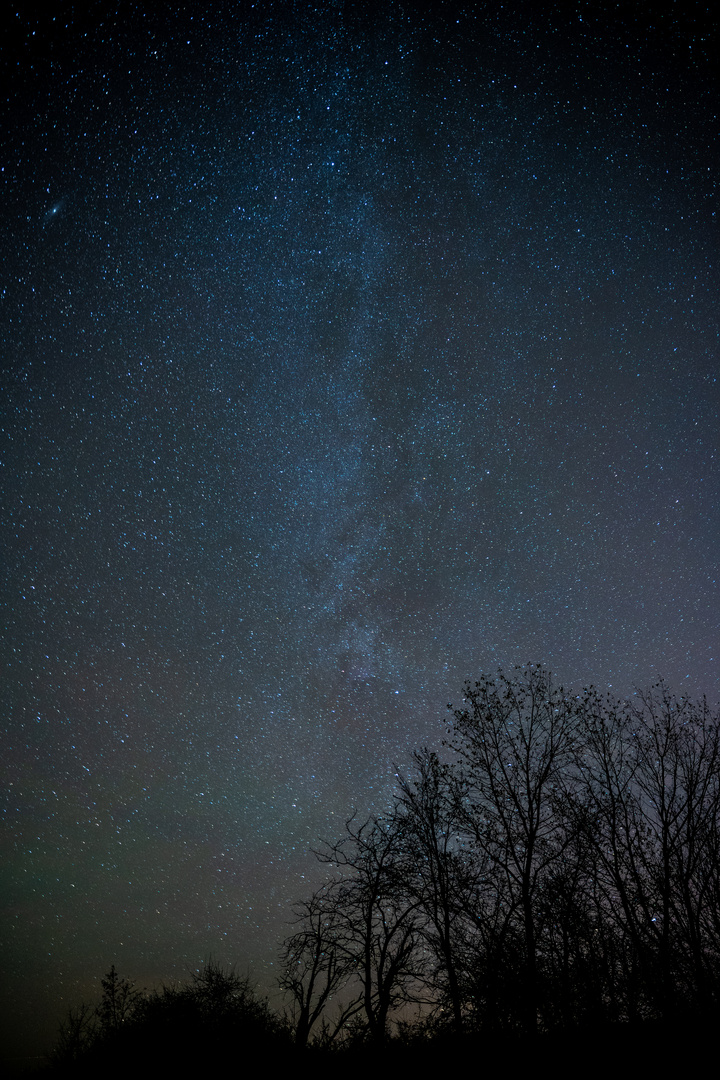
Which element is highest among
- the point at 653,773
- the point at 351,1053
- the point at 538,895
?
the point at 653,773

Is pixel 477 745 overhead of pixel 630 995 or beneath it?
overhead

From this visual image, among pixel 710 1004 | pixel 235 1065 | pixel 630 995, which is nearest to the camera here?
pixel 710 1004

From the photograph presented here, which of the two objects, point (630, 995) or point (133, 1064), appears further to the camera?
point (133, 1064)

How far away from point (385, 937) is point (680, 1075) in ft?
31.3

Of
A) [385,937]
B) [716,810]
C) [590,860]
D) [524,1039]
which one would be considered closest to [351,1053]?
[385,937]

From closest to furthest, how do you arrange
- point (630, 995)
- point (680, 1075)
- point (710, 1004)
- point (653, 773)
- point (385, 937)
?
point (680, 1075) → point (710, 1004) → point (630, 995) → point (653, 773) → point (385, 937)

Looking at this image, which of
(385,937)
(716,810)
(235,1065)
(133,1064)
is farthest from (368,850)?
(133,1064)

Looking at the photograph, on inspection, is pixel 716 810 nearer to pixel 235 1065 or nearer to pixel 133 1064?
pixel 235 1065

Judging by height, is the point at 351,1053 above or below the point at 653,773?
below

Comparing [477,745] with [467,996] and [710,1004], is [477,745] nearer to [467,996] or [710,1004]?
[467,996]

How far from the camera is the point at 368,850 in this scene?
1535cm

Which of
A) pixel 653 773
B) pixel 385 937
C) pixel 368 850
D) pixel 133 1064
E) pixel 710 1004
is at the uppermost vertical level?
pixel 653 773

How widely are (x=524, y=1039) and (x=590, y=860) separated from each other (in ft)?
15.1

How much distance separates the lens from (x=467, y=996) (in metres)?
12.2
